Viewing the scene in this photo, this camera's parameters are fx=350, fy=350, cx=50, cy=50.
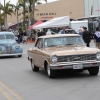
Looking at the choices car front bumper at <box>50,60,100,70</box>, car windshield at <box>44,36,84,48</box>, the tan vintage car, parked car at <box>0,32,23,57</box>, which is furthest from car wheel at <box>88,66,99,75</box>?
parked car at <box>0,32,23,57</box>

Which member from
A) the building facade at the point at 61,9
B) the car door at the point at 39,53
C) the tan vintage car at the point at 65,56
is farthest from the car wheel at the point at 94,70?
the building facade at the point at 61,9

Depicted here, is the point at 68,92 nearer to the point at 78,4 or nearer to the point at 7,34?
the point at 7,34

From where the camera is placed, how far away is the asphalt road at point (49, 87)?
355 inches

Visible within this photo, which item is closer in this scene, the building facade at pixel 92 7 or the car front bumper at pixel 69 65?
the car front bumper at pixel 69 65

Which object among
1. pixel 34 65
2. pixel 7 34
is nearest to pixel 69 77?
pixel 34 65

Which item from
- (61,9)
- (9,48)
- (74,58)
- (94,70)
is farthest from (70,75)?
(61,9)

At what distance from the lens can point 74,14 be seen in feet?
235

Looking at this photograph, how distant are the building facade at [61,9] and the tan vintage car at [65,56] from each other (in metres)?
54.9

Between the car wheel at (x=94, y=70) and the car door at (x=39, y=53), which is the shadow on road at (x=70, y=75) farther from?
the car door at (x=39, y=53)

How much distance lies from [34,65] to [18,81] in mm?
2340

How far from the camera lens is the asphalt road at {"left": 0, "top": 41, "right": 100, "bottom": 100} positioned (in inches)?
355

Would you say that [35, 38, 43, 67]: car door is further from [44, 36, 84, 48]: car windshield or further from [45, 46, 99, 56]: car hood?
[45, 46, 99, 56]: car hood

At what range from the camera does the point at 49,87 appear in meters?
10.5

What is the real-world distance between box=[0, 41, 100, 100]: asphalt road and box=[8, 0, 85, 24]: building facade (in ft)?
182
